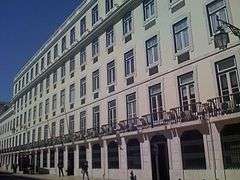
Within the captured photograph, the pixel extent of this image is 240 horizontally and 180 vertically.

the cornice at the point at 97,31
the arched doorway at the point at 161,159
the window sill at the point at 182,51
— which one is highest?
the cornice at the point at 97,31

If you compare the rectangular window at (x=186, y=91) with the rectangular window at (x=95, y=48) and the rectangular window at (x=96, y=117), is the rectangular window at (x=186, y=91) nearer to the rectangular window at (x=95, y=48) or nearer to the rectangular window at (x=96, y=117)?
the rectangular window at (x=96, y=117)

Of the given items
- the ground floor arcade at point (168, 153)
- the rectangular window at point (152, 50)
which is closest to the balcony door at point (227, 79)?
the ground floor arcade at point (168, 153)

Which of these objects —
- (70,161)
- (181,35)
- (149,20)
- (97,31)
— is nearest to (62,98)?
(70,161)

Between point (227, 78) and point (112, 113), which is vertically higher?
point (227, 78)

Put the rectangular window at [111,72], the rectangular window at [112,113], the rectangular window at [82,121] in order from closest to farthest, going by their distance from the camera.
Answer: the rectangular window at [112,113] → the rectangular window at [111,72] → the rectangular window at [82,121]

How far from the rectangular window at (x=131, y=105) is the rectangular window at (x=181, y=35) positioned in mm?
5939

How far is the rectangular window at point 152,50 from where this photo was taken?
1006 inches

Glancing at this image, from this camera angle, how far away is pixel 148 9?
88.6ft

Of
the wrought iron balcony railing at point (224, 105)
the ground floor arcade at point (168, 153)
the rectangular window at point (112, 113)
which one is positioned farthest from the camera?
the rectangular window at point (112, 113)

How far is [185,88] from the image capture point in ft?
73.4

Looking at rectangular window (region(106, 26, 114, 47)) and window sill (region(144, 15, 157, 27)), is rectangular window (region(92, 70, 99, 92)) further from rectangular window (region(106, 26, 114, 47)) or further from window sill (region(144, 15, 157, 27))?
window sill (region(144, 15, 157, 27))

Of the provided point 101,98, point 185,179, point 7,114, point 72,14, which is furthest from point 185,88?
point 7,114

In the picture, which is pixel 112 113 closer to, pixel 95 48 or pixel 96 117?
pixel 96 117

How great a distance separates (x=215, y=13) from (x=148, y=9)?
7406 millimetres
